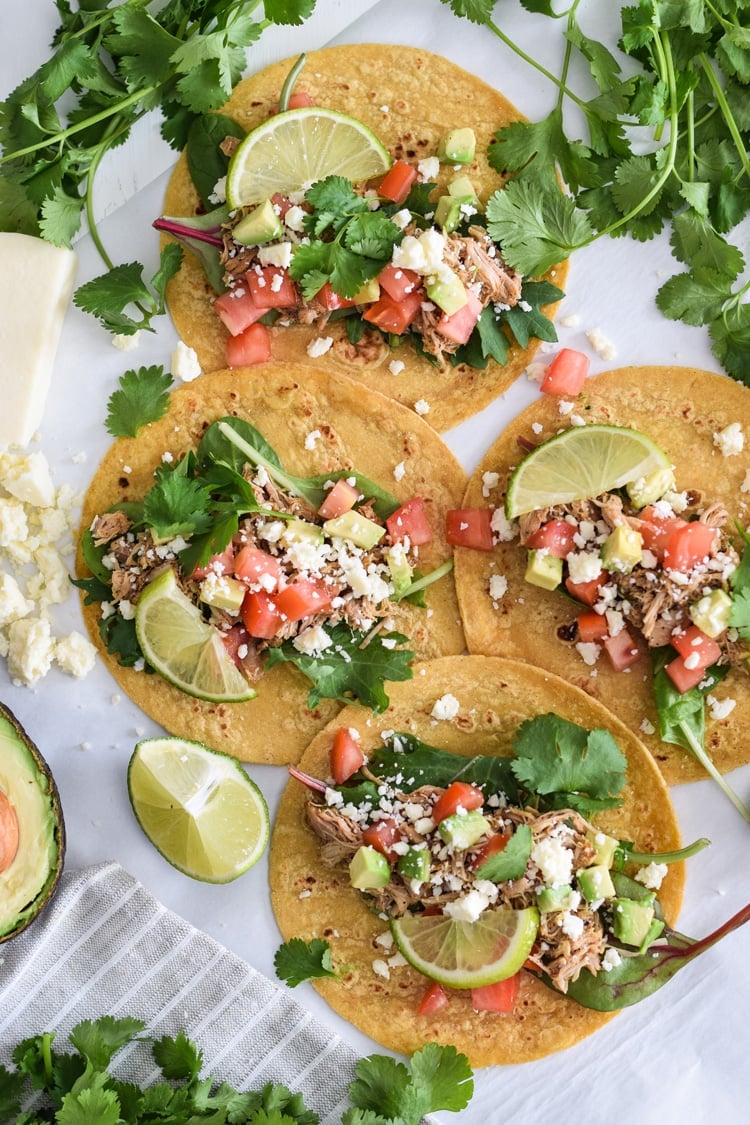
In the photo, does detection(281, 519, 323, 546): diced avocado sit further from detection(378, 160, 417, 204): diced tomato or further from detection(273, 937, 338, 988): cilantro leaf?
detection(273, 937, 338, 988): cilantro leaf

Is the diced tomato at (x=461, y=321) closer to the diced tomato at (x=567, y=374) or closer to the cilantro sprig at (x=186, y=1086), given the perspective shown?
the diced tomato at (x=567, y=374)

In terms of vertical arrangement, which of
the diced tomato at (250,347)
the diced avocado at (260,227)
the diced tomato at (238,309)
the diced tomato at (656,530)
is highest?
the diced avocado at (260,227)

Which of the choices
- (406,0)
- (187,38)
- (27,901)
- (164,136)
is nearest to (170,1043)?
(27,901)

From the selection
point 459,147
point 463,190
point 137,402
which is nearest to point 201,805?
point 137,402

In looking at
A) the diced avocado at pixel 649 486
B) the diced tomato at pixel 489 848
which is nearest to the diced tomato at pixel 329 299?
the diced avocado at pixel 649 486

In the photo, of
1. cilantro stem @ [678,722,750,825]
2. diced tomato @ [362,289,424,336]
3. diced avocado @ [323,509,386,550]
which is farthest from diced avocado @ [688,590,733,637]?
diced tomato @ [362,289,424,336]
